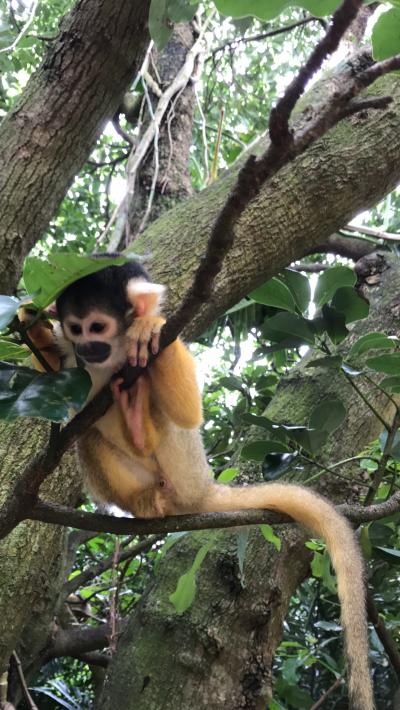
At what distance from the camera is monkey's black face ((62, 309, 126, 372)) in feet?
4.56

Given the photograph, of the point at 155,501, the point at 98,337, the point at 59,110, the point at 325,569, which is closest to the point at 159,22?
the point at 98,337

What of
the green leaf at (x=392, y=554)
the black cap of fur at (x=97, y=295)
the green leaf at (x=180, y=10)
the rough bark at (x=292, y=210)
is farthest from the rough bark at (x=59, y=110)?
the green leaf at (x=392, y=554)

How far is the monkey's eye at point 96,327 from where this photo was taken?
4.57 ft

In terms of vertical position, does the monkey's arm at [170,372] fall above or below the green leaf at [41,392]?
above

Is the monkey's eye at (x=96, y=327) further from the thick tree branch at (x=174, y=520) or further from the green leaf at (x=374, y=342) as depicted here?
the green leaf at (x=374, y=342)

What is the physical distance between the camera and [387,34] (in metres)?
0.71

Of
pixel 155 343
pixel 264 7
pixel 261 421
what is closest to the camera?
pixel 264 7

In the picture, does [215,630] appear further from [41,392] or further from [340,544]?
[41,392]

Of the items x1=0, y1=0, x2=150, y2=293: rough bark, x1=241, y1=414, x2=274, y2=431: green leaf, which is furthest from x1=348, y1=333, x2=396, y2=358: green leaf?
x1=0, y1=0, x2=150, y2=293: rough bark

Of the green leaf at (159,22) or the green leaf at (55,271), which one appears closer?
the green leaf at (55,271)

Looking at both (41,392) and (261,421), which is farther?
(261,421)

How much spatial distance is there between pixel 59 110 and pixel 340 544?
57.3 inches

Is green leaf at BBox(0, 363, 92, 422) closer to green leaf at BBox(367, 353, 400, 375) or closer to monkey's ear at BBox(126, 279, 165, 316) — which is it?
monkey's ear at BBox(126, 279, 165, 316)

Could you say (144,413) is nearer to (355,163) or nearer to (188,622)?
(188,622)
